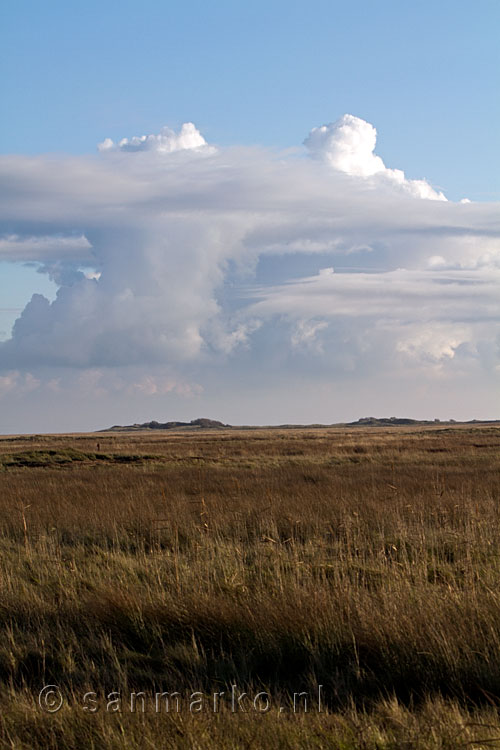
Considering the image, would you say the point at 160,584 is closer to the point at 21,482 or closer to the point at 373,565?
the point at 373,565

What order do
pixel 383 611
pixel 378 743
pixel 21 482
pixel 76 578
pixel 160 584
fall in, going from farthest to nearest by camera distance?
pixel 21 482 → pixel 76 578 → pixel 160 584 → pixel 383 611 → pixel 378 743

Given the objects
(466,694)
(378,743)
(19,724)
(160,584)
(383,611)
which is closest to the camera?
(378,743)

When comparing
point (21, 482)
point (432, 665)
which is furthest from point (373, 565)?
point (21, 482)

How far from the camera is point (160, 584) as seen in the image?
7.16 m

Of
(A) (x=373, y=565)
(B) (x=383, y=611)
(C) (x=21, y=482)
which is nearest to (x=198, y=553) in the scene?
(A) (x=373, y=565)

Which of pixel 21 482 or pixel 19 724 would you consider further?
pixel 21 482

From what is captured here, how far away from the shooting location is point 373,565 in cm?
815

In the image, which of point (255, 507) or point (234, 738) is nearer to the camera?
point (234, 738)

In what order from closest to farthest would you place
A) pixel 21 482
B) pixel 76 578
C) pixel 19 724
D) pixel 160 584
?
pixel 19 724 → pixel 160 584 → pixel 76 578 → pixel 21 482

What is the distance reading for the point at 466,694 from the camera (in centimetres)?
473

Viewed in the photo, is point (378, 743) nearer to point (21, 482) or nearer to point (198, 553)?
point (198, 553)

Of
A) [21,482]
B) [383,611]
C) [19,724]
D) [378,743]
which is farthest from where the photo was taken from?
[21,482]

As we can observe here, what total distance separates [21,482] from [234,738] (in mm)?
20022

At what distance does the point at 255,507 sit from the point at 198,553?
5.09 m
